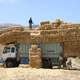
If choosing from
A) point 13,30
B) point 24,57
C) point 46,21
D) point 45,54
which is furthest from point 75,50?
point 46,21

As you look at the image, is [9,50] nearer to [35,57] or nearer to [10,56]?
[10,56]

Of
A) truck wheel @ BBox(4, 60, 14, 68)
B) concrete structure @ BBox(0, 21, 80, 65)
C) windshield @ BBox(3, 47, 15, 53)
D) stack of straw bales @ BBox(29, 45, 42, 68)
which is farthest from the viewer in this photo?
truck wheel @ BBox(4, 60, 14, 68)

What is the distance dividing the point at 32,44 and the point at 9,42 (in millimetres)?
3209

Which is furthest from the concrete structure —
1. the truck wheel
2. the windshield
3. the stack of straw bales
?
the truck wheel

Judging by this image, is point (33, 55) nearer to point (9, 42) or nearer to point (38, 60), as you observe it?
point (38, 60)

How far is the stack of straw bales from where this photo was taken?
119ft

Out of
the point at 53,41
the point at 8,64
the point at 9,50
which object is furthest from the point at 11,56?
the point at 53,41

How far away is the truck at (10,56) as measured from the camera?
3694 cm

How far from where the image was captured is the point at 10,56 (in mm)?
37000

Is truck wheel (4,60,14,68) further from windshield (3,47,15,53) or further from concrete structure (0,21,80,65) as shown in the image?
concrete structure (0,21,80,65)

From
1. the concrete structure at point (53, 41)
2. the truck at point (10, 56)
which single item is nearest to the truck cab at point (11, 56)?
the truck at point (10, 56)

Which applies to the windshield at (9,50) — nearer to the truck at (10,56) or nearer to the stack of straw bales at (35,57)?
the truck at (10,56)

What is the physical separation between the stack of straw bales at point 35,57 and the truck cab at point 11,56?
1651mm

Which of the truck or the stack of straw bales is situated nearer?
the stack of straw bales
